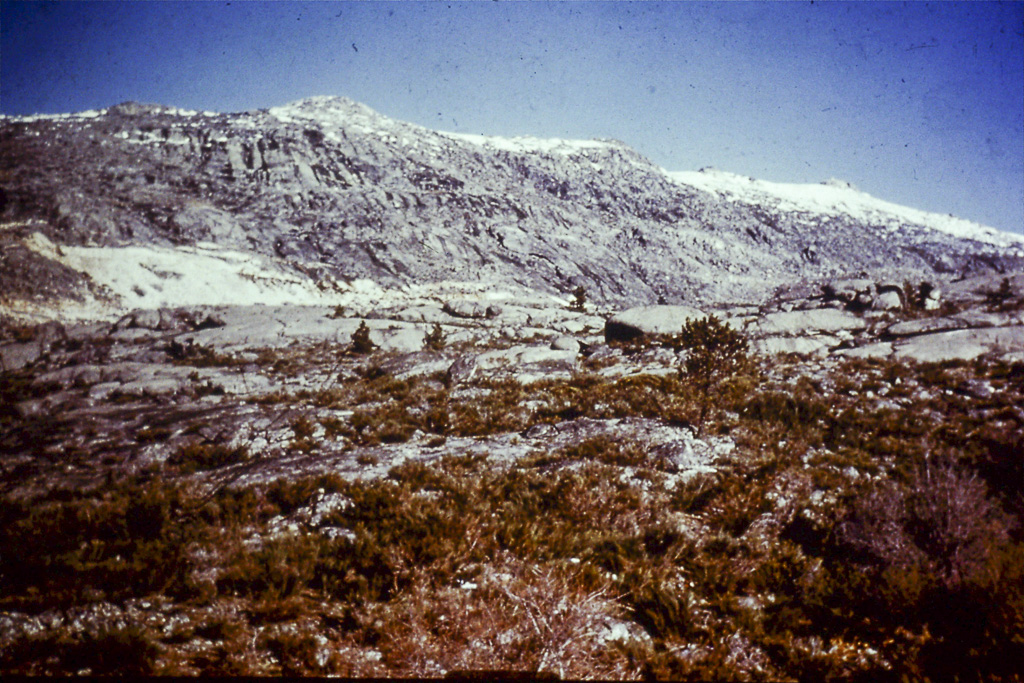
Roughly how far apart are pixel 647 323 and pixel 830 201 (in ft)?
344

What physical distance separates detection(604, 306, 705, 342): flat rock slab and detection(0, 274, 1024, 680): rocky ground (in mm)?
6389

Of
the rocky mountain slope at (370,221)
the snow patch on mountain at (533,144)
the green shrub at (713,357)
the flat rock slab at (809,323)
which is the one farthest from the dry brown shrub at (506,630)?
the snow patch on mountain at (533,144)

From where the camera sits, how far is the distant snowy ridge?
86.3 metres

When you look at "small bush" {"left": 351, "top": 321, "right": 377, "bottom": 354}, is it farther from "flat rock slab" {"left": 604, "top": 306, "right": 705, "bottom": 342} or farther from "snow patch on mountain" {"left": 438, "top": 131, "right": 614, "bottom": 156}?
"snow patch on mountain" {"left": 438, "top": 131, "right": 614, "bottom": 156}

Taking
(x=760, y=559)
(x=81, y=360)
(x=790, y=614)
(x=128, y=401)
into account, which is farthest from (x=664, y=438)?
(x=81, y=360)

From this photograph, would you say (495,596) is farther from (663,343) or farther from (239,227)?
(239,227)

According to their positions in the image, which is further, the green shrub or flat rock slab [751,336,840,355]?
flat rock slab [751,336,840,355]

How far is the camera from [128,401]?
12594mm

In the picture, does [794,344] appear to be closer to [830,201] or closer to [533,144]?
[533,144]

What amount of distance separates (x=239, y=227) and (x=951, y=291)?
6123 centimetres

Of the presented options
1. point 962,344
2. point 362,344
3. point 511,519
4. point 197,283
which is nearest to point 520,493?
point 511,519

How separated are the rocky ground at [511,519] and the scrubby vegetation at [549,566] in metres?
0.03

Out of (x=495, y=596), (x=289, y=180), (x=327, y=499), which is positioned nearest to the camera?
(x=495, y=596)

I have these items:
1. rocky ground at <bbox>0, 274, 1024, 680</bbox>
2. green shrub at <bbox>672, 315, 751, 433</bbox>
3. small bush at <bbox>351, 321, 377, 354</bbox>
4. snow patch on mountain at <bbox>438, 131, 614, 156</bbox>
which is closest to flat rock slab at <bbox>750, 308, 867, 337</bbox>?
rocky ground at <bbox>0, 274, 1024, 680</bbox>
